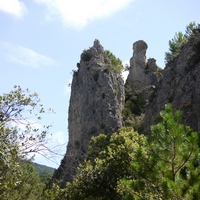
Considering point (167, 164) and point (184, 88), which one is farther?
point (184, 88)

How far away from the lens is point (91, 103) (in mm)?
43750

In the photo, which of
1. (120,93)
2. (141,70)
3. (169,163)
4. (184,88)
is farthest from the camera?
(141,70)

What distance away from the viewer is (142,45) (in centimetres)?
5734

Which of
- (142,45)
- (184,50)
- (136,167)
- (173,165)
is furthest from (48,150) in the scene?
Result: (142,45)

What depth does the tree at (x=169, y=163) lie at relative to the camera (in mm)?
8043

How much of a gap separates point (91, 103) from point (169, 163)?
115 ft

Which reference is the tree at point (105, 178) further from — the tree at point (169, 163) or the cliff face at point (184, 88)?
the tree at point (169, 163)

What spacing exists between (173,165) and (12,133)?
4.29m

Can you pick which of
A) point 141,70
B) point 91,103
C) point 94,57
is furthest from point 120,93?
point 141,70

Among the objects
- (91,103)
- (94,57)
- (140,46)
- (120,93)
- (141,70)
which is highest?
(140,46)

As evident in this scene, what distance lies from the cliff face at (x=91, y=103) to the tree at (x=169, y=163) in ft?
98.2

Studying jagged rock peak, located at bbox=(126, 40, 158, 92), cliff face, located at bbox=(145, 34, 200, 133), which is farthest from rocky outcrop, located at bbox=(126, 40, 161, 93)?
cliff face, located at bbox=(145, 34, 200, 133)

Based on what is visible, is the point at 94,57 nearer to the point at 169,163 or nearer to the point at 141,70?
the point at 141,70

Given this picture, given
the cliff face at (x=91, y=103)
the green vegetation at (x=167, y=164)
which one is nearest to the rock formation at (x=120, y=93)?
the cliff face at (x=91, y=103)
